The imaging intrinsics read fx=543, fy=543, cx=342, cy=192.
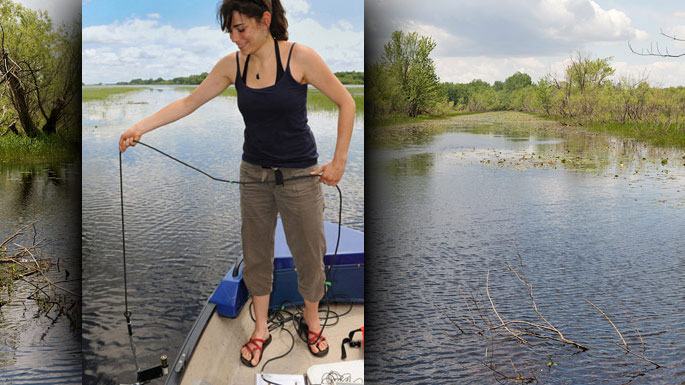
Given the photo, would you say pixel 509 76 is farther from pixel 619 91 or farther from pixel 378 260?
pixel 378 260

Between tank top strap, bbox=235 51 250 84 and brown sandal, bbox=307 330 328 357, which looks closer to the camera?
tank top strap, bbox=235 51 250 84

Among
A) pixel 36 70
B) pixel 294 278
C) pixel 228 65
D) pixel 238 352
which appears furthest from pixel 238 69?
pixel 36 70

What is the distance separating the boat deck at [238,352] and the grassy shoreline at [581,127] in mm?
4615

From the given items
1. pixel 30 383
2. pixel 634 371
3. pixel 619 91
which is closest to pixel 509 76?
pixel 619 91

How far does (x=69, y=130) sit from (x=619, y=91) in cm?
635

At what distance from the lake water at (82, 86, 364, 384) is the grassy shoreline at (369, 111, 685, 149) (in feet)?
14.5

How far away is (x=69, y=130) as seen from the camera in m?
2.95

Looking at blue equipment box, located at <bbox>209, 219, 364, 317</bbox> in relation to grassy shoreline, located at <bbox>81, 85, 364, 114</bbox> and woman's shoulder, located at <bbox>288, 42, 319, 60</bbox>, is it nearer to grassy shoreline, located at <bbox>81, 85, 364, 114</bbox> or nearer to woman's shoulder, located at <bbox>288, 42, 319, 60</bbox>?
grassy shoreline, located at <bbox>81, 85, 364, 114</bbox>

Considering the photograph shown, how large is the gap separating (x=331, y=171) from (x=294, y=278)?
0.46m

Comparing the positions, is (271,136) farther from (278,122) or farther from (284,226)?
(284,226)

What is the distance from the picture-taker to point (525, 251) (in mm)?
5488

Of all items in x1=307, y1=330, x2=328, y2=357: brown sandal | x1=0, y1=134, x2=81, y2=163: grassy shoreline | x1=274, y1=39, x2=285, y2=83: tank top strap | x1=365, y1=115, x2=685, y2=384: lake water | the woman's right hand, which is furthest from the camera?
x1=365, y1=115, x2=685, y2=384: lake water

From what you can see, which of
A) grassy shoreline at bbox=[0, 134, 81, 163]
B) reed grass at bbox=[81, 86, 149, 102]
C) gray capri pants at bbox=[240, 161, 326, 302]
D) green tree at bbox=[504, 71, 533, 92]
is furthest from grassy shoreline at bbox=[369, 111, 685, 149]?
gray capri pants at bbox=[240, 161, 326, 302]

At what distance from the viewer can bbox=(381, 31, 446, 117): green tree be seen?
6.45 meters
